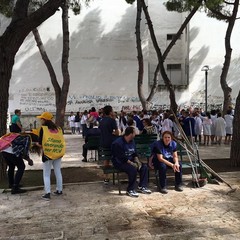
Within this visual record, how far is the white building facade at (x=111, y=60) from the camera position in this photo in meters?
26.2

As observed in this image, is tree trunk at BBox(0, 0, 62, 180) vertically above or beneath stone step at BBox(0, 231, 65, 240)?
above

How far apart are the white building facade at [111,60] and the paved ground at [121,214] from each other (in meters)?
19.8

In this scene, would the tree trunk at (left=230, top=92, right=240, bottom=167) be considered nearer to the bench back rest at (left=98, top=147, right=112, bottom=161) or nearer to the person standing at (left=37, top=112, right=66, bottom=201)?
the bench back rest at (left=98, top=147, right=112, bottom=161)

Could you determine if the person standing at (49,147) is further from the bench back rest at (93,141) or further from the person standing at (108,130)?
the bench back rest at (93,141)

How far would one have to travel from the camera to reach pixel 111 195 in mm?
6766

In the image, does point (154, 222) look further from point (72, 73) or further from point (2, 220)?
point (72, 73)

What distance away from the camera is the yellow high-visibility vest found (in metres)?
6.55

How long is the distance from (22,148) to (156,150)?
2612mm

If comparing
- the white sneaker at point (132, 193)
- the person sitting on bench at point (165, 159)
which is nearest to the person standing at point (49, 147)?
the white sneaker at point (132, 193)

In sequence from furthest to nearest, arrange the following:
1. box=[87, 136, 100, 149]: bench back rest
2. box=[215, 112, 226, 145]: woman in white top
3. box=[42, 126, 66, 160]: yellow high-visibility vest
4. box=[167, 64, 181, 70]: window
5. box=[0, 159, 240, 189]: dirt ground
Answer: box=[167, 64, 181, 70]: window → box=[215, 112, 226, 145]: woman in white top → box=[87, 136, 100, 149]: bench back rest → box=[0, 159, 240, 189]: dirt ground → box=[42, 126, 66, 160]: yellow high-visibility vest

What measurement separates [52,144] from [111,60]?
2164 centimetres

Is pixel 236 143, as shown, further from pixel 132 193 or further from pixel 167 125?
pixel 167 125

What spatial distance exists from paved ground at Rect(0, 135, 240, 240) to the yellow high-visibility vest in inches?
32.4

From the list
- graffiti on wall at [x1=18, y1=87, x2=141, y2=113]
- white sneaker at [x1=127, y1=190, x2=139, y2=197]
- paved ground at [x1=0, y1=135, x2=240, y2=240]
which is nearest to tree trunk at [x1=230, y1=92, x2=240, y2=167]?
paved ground at [x1=0, y1=135, x2=240, y2=240]
